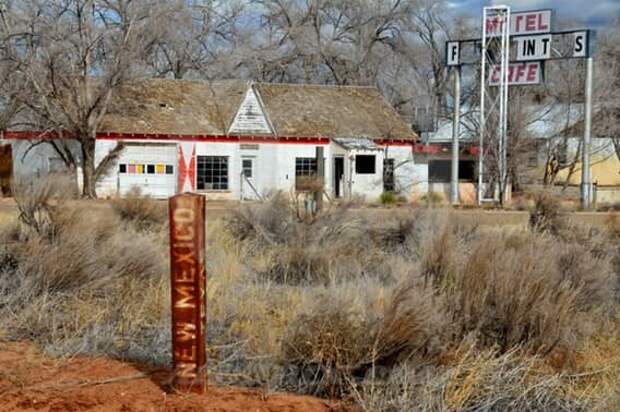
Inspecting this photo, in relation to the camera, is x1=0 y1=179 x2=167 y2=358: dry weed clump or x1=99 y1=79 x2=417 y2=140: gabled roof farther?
x1=99 y1=79 x2=417 y2=140: gabled roof

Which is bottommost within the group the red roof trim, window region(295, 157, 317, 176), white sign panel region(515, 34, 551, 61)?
window region(295, 157, 317, 176)

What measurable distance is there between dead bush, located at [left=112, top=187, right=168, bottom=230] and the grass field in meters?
4.61

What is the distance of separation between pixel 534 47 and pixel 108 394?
32404 millimetres

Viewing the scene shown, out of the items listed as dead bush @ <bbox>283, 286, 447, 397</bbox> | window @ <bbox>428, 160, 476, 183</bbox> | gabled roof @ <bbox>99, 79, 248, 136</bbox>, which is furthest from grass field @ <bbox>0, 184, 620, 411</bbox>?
window @ <bbox>428, 160, 476, 183</bbox>

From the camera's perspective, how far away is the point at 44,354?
725 centimetres

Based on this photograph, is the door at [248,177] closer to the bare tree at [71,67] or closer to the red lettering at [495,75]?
the bare tree at [71,67]

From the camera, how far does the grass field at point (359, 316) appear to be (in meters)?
6.29

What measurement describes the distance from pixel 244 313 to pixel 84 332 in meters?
1.55

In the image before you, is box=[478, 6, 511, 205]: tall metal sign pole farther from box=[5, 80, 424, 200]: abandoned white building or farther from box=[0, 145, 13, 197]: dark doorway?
box=[0, 145, 13, 197]: dark doorway

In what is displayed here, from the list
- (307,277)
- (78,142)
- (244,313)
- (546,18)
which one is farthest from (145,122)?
(244,313)

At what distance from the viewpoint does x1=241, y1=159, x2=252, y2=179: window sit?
42.1 meters

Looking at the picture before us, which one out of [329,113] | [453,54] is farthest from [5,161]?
[453,54]

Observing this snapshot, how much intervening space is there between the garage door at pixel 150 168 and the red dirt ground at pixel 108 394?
1323 inches

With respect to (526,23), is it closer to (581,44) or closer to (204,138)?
→ (581,44)
